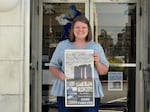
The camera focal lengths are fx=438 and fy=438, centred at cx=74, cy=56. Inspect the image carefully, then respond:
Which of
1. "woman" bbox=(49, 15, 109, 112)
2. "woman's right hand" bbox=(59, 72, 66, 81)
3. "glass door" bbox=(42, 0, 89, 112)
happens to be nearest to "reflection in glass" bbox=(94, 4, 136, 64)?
"glass door" bbox=(42, 0, 89, 112)

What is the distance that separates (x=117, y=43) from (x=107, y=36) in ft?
0.64

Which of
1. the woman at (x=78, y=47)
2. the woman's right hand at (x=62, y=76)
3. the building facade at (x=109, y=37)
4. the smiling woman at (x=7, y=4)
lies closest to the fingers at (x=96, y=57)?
the woman at (x=78, y=47)

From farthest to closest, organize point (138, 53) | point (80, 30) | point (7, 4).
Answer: point (138, 53) < point (7, 4) < point (80, 30)

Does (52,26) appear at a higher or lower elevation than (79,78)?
higher

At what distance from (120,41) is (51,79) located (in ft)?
4.06

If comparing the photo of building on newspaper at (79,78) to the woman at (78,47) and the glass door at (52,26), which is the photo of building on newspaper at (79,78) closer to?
the woman at (78,47)

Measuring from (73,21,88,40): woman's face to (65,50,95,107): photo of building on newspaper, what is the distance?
7.0 inches

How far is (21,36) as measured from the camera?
225 inches

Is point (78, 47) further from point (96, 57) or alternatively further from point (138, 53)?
point (138, 53)

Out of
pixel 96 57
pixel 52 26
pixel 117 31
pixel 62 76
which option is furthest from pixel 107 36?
pixel 62 76

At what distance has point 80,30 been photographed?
17.1 feet

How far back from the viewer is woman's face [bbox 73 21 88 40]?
5.22 metres

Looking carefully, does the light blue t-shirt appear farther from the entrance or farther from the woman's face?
the entrance

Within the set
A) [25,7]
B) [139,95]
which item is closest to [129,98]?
[139,95]
